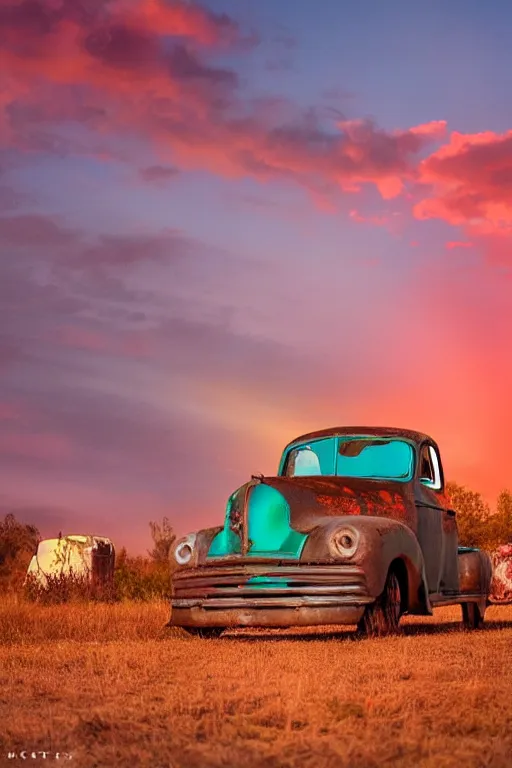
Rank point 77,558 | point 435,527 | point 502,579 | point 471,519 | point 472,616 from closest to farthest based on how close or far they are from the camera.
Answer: point 435,527 → point 472,616 → point 77,558 → point 502,579 → point 471,519

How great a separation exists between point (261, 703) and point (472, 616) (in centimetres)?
874

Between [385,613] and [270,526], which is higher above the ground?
[270,526]

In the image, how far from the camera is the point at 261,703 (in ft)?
20.3

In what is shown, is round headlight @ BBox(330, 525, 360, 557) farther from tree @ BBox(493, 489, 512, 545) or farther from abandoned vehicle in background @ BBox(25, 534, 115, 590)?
tree @ BBox(493, 489, 512, 545)

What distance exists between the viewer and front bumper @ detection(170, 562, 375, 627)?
35.2 ft

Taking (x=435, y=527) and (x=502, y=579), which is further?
(x=502, y=579)

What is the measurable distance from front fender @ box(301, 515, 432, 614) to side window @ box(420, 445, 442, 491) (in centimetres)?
160

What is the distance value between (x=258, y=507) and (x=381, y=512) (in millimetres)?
1437

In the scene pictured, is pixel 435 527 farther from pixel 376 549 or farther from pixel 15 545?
pixel 15 545

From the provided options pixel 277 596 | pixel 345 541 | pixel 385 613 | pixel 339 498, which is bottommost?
pixel 385 613

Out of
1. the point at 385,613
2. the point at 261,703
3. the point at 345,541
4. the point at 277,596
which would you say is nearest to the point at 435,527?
the point at 385,613

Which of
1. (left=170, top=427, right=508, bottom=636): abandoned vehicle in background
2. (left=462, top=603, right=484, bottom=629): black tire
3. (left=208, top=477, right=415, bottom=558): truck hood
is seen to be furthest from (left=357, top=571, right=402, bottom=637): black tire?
(left=462, top=603, right=484, bottom=629): black tire

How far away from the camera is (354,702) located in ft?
20.0

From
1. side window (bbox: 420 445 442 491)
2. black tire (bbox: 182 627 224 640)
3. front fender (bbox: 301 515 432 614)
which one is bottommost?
black tire (bbox: 182 627 224 640)
